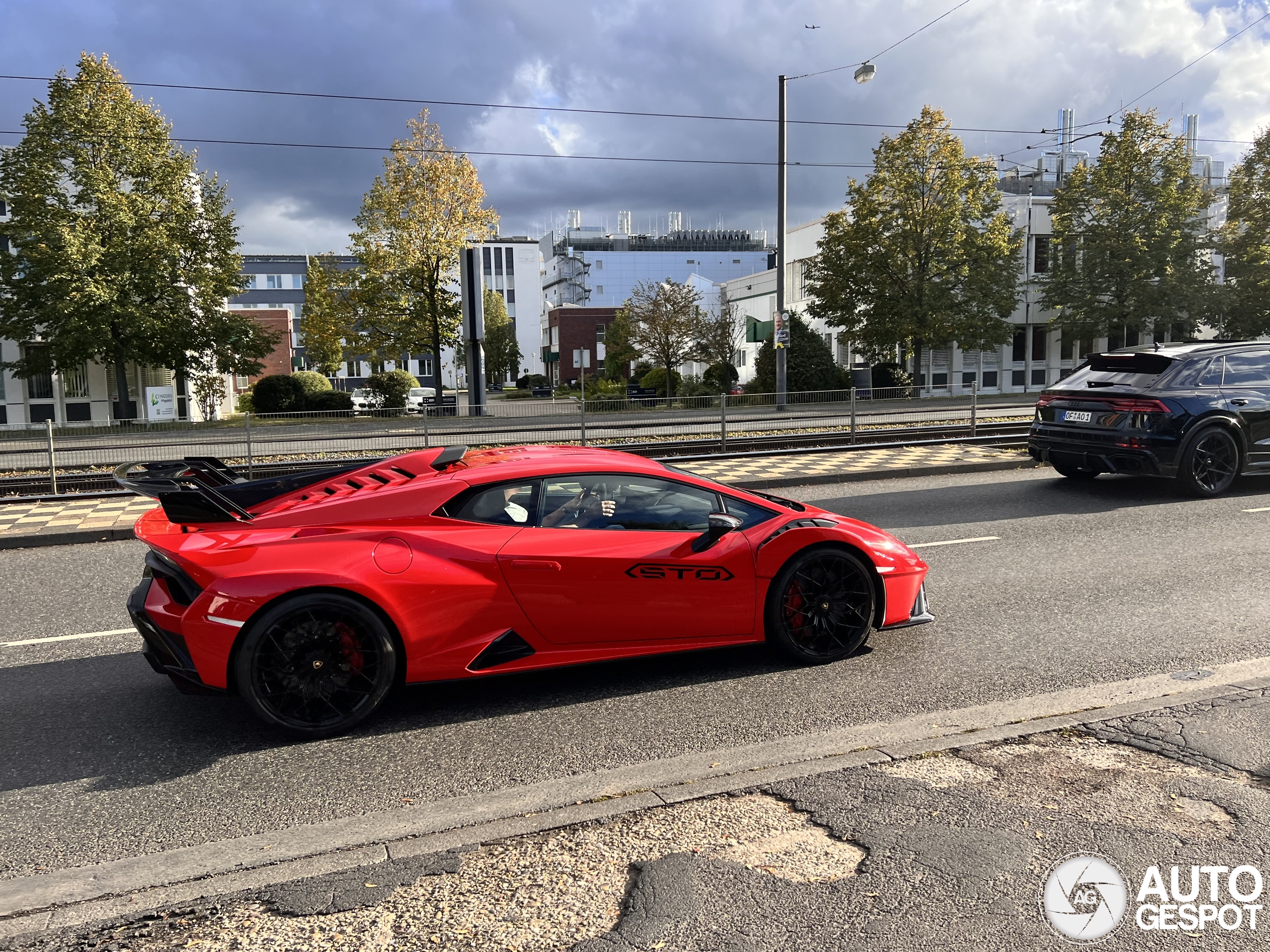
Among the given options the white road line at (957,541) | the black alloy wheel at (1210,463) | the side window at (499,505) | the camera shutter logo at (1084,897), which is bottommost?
the camera shutter logo at (1084,897)

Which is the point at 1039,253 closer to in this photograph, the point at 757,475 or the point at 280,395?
the point at 280,395

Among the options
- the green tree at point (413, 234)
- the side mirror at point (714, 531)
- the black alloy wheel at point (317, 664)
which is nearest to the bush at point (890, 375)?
the green tree at point (413, 234)

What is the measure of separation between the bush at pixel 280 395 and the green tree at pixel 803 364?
17.1 metres

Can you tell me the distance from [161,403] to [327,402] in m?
5.71

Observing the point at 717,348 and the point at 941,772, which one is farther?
the point at 717,348

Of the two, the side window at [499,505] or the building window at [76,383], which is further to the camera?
the building window at [76,383]

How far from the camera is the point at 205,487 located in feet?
16.5

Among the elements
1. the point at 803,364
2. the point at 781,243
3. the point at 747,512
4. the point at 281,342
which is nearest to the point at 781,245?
the point at 781,243

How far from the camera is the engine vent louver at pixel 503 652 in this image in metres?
4.57

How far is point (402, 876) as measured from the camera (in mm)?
3160

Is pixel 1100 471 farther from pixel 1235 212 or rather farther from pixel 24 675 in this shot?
pixel 1235 212

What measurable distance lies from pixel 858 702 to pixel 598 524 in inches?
62.2

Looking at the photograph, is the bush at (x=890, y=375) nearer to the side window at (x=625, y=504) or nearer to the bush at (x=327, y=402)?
the bush at (x=327, y=402)

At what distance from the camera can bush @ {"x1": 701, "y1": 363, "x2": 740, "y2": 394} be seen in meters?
43.2
